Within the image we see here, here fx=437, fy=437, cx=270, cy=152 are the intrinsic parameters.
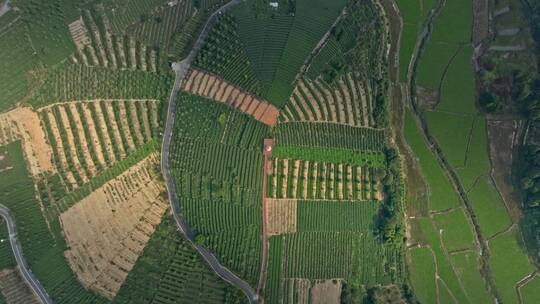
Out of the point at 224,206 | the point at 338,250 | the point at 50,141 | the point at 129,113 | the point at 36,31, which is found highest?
the point at 36,31

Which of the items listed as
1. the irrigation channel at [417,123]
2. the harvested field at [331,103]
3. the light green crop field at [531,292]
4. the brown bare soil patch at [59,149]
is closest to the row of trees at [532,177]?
the light green crop field at [531,292]

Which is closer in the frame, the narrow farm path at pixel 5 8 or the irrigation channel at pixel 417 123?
the narrow farm path at pixel 5 8

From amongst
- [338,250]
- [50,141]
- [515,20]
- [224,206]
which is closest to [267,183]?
[224,206]

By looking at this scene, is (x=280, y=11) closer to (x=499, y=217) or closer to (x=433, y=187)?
(x=433, y=187)

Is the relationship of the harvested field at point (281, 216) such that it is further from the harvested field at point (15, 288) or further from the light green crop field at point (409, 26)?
the harvested field at point (15, 288)

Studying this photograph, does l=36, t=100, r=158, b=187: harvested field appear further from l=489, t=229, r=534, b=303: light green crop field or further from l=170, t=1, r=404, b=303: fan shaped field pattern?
l=489, t=229, r=534, b=303: light green crop field
